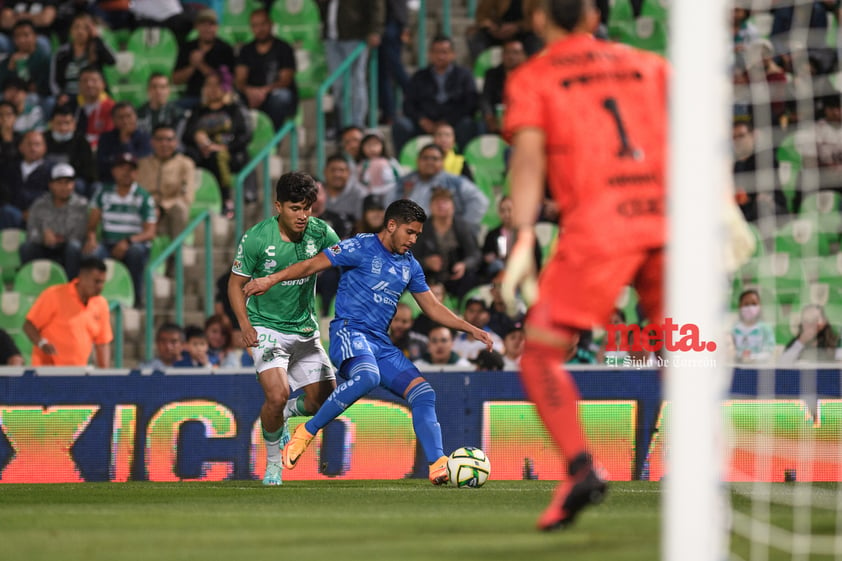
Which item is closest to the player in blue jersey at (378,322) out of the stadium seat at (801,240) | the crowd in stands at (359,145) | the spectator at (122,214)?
the crowd in stands at (359,145)

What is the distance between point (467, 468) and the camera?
9344 mm

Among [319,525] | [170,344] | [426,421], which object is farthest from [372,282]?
[170,344]

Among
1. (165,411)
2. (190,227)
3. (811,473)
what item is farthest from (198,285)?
(811,473)

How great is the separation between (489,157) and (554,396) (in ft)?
32.6

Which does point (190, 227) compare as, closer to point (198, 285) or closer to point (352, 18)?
point (198, 285)

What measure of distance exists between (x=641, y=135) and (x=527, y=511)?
2.36 metres

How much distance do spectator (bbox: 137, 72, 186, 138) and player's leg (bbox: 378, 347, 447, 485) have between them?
24.4 feet

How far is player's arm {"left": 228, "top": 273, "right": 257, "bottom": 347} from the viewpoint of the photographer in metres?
9.52

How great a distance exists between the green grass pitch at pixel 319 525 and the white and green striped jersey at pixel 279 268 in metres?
1.33

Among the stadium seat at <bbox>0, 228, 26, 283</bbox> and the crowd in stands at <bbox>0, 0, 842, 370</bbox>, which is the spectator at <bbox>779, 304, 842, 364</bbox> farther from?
the stadium seat at <bbox>0, 228, 26, 283</bbox>

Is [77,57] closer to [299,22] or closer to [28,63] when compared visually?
[28,63]

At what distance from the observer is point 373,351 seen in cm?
979

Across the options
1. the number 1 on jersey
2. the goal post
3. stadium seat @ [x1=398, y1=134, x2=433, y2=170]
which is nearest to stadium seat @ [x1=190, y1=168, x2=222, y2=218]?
stadium seat @ [x1=398, y1=134, x2=433, y2=170]

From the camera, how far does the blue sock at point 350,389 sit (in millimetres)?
9484
